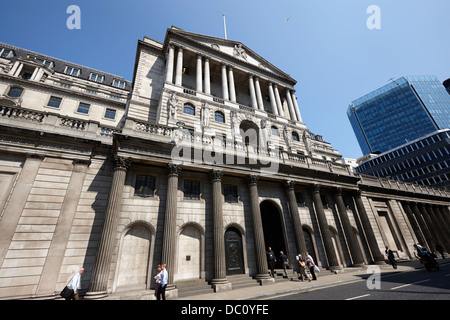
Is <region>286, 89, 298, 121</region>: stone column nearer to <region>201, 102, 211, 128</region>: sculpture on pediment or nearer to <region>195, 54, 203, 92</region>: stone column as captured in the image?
<region>201, 102, 211, 128</region>: sculpture on pediment

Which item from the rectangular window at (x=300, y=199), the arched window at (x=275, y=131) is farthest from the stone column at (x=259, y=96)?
the rectangular window at (x=300, y=199)

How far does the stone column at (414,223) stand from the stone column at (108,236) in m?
36.2

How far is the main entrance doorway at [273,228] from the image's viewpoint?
1614 centimetres

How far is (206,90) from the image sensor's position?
75.6 ft

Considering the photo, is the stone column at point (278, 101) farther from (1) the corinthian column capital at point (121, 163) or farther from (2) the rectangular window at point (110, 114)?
(2) the rectangular window at point (110, 114)

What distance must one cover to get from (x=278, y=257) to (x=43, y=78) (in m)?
41.3

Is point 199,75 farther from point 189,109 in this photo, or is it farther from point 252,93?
point 252,93

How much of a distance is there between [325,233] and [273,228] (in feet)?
15.3

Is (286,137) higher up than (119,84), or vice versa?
(119,84)

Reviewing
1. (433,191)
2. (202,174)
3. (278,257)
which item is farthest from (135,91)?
(433,191)

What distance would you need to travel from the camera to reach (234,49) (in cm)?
3030

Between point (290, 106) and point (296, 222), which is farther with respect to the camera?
point (290, 106)

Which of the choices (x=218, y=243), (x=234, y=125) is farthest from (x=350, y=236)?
(x=234, y=125)

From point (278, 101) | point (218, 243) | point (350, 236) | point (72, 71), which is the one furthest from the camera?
point (72, 71)
